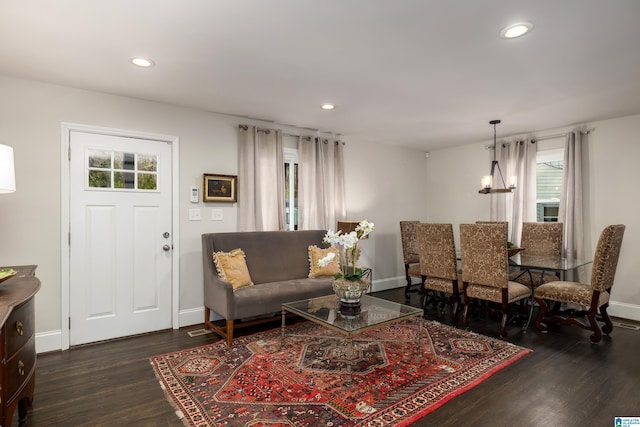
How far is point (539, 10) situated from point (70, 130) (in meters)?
3.89

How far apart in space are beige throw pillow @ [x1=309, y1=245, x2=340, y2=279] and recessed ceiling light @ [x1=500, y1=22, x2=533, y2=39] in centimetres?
271

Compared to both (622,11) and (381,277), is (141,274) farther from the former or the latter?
(622,11)

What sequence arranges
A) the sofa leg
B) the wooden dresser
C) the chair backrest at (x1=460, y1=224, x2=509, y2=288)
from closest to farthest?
the wooden dresser
the sofa leg
the chair backrest at (x1=460, y1=224, x2=509, y2=288)

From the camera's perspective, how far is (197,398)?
236 centimetres

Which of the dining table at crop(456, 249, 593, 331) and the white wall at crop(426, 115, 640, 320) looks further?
the white wall at crop(426, 115, 640, 320)

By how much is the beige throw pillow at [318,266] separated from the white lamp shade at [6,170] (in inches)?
114

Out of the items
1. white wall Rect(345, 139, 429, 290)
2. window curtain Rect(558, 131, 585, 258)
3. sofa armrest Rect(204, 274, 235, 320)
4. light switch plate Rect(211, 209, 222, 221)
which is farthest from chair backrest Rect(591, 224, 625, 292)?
light switch plate Rect(211, 209, 222, 221)

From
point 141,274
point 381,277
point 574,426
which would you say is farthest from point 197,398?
point 381,277

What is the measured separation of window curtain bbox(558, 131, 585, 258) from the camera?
4555 mm

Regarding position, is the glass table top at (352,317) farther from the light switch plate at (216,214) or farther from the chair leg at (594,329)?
the chair leg at (594,329)

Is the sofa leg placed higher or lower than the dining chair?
lower

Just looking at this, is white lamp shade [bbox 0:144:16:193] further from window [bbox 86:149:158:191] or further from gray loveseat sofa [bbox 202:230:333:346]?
gray loveseat sofa [bbox 202:230:333:346]

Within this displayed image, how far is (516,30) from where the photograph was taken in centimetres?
226

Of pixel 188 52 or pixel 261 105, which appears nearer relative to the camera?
pixel 188 52
